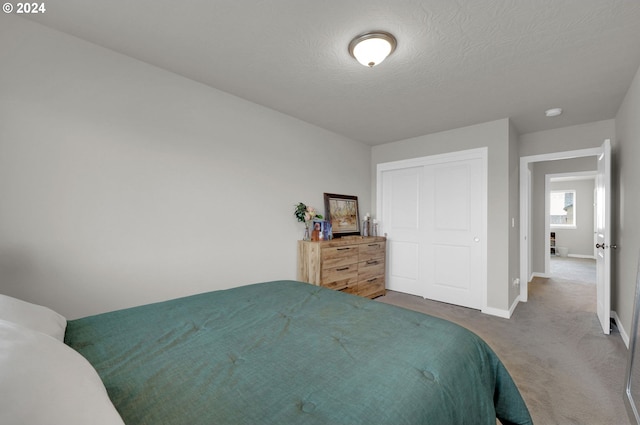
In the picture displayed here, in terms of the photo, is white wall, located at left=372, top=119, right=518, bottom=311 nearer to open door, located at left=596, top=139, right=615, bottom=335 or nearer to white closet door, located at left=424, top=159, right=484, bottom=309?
white closet door, located at left=424, top=159, right=484, bottom=309

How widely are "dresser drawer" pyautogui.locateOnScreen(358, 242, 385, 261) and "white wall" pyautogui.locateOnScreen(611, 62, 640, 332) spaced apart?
251 cm

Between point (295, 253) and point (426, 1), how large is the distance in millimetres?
2692

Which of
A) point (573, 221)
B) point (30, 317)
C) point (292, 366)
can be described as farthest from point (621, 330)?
point (573, 221)

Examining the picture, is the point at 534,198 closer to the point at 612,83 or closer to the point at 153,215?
the point at 612,83

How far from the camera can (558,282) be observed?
495 centimetres

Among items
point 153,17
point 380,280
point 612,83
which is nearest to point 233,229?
point 153,17

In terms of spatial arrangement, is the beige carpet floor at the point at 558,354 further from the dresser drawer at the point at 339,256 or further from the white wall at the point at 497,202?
the dresser drawer at the point at 339,256

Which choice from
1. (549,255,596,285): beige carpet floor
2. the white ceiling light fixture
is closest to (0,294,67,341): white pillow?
the white ceiling light fixture

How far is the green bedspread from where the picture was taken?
770mm

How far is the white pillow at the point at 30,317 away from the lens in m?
0.92

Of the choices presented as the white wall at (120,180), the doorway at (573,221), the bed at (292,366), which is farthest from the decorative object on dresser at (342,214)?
the doorway at (573,221)

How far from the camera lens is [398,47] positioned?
1963 millimetres

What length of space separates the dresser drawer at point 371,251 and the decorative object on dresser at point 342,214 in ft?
1.30

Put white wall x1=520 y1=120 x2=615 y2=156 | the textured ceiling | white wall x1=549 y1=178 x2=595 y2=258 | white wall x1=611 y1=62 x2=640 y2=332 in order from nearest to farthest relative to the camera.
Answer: the textured ceiling
white wall x1=611 y1=62 x2=640 y2=332
white wall x1=520 y1=120 x2=615 y2=156
white wall x1=549 y1=178 x2=595 y2=258
